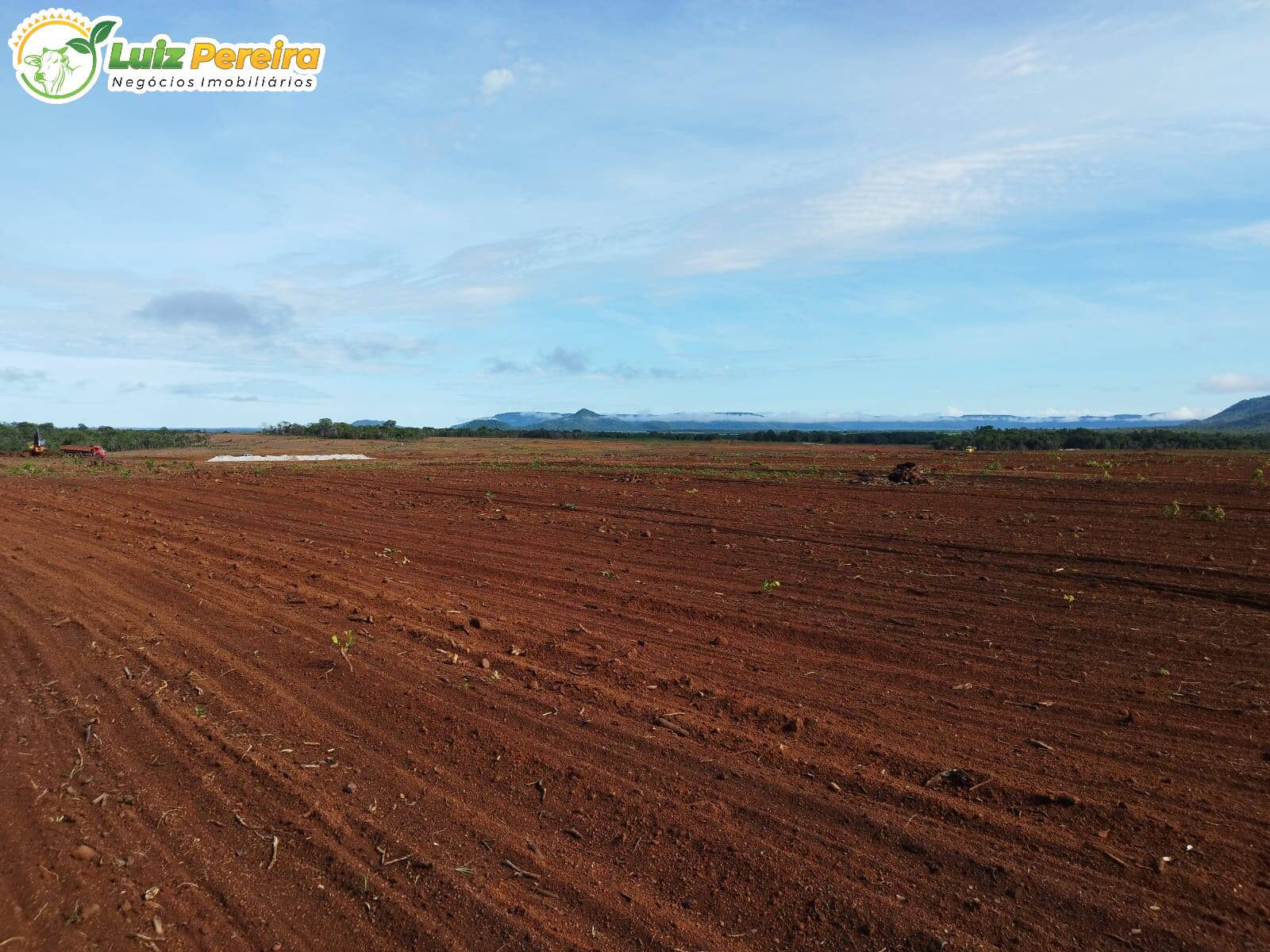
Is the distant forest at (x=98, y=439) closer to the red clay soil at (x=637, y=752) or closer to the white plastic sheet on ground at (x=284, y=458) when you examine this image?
the white plastic sheet on ground at (x=284, y=458)

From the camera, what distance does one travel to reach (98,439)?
6081cm

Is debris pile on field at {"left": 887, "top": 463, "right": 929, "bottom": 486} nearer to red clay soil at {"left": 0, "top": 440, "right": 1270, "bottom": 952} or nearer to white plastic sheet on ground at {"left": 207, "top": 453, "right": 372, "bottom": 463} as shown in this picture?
red clay soil at {"left": 0, "top": 440, "right": 1270, "bottom": 952}

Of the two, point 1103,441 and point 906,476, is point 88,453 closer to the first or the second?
point 906,476

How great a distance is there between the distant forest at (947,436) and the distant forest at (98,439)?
44.1 feet

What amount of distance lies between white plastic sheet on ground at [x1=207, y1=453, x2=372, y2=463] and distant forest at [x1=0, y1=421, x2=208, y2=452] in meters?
15.5

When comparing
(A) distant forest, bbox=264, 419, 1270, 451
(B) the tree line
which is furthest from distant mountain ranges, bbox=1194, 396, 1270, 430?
(B) the tree line

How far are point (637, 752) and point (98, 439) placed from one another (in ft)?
233

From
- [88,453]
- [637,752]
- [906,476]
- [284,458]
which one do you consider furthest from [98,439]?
[637,752]

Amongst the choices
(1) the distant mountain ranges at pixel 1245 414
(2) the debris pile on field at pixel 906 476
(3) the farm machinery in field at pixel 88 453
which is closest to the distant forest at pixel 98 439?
(3) the farm machinery in field at pixel 88 453

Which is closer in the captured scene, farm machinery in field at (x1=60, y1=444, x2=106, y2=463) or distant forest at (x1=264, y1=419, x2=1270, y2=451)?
farm machinery in field at (x1=60, y1=444, x2=106, y2=463)

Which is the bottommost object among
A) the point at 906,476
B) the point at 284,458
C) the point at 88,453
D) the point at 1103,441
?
the point at 906,476

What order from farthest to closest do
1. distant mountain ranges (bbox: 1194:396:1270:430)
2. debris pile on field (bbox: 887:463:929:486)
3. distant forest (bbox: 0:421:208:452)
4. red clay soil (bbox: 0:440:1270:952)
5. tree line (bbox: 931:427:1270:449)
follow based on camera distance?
distant mountain ranges (bbox: 1194:396:1270:430), distant forest (bbox: 0:421:208:452), tree line (bbox: 931:427:1270:449), debris pile on field (bbox: 887:463:929:486), red clay soil (bbox: 0:440:1270:952)

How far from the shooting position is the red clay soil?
359cm

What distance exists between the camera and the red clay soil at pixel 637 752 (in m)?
3.59
